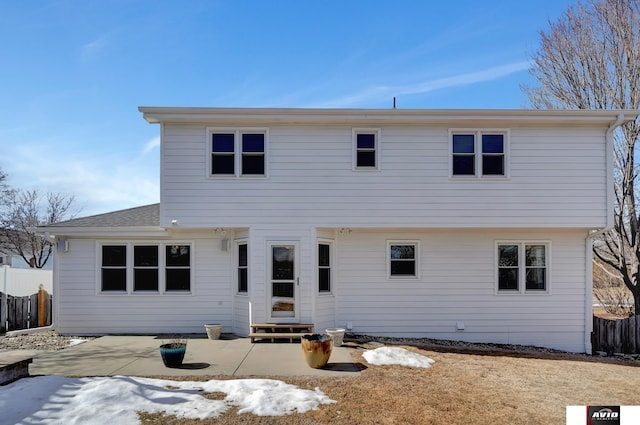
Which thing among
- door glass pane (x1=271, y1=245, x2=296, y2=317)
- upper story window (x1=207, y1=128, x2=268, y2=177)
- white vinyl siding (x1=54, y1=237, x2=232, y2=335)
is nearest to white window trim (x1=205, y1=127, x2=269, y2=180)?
upper story window (x1=207, y1=128, x2=268, y2=177)

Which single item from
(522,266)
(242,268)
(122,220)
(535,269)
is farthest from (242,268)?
(535,269)

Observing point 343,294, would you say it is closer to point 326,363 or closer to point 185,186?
point 326,363

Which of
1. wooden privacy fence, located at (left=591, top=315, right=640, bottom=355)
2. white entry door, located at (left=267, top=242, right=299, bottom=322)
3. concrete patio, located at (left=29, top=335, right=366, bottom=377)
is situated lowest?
wooden privacy fence, located at (left=591, top=315, right=640, bottom=355)

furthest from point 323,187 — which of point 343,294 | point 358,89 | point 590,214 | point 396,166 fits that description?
point 590,214

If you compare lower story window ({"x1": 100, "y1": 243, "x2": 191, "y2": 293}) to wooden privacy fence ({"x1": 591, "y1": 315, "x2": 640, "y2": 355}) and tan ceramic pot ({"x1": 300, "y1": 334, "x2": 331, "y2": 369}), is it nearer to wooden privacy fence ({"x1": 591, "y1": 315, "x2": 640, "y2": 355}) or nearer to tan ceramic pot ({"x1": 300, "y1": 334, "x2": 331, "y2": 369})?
tan ceramic pot ({"x1": 300, "y1": 334, "x2": 331, "y2": 369})

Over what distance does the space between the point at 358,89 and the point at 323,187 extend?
538 centimetres

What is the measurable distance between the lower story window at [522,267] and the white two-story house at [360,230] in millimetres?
→ 39

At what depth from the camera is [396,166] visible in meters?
10.4

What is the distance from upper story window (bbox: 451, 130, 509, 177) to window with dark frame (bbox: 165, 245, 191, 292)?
7.56 metres

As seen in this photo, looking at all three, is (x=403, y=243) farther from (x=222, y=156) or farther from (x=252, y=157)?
(x=222, y=156)

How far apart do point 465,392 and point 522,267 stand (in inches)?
234

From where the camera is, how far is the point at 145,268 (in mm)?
11023

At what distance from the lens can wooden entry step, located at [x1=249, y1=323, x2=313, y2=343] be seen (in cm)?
959

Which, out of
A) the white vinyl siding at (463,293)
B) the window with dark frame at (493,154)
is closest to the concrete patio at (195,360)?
the white vinyl siding at (463,293)
